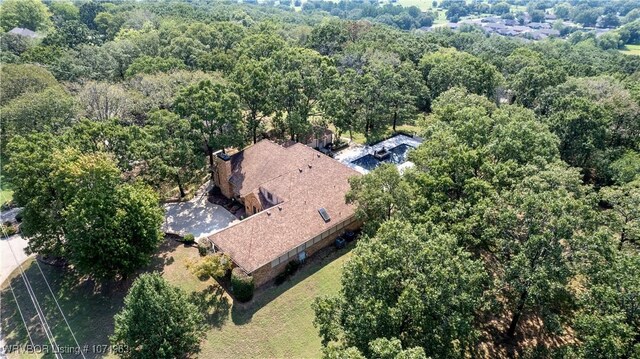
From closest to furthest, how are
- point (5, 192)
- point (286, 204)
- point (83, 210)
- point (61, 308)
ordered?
point (83, 210)
point (61, 308)
point (286, 204)
point (5, 192)

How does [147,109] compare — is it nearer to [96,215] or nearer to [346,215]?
[96,215]

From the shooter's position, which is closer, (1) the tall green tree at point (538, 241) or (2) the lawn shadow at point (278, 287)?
(1) the tall green tree at point (538, 241)

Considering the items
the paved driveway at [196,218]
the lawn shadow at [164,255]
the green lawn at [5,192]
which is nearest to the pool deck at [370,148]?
the paved driveway at [196,218]

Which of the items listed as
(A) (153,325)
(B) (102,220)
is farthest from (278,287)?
(B) (102,220)

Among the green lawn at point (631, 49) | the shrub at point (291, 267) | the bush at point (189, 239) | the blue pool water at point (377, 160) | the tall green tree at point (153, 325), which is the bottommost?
the green lawn at point (631, 49)

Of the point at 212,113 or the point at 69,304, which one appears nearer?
the point at 69,304

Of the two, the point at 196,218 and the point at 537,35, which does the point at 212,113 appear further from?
the point at 537,35

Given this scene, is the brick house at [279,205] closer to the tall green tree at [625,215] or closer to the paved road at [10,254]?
the paved road at [10,254]

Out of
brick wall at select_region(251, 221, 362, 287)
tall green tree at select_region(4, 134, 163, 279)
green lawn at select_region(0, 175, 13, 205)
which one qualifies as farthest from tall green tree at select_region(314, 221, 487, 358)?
green lawn at select_region(0, 175, 13, 205)

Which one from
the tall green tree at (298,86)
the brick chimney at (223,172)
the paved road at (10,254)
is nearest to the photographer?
the paved road at (10,254)
